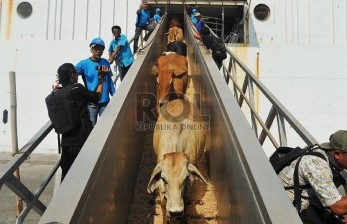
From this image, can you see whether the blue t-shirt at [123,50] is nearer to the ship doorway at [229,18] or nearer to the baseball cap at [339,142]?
the baseball cap at [339,142]

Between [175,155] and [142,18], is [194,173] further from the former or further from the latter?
[142,18]

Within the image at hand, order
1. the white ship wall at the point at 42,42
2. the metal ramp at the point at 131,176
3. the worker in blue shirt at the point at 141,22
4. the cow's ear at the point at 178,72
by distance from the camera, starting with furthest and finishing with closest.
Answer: the white ship wall at the point at 42,42, the worker in blue shirt at the point at 141,22, the cow's ear at the point at 178,72, the metal ramp at the point at 131,176

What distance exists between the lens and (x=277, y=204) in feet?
6.71

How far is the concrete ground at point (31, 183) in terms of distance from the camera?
8.77 m

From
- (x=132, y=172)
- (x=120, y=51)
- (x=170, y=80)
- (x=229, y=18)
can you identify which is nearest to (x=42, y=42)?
(x=120, y=51)

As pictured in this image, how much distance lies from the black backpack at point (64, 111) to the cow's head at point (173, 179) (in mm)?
1057

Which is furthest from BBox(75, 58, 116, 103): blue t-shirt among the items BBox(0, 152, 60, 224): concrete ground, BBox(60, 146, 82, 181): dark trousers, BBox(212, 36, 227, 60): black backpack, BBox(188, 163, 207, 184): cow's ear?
BBox(212, 36, 227, 60): black backpack

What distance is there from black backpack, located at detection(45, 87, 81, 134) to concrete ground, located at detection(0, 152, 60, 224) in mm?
4523

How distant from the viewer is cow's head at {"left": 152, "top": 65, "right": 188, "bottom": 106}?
7023mm

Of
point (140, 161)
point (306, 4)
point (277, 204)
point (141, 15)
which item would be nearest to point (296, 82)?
point (306, 4)

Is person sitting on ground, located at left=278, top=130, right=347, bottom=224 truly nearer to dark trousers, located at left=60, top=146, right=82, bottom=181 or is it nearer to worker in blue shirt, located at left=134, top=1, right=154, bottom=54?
dark trousers, located at left=60, top=146, right=82, bottom=181

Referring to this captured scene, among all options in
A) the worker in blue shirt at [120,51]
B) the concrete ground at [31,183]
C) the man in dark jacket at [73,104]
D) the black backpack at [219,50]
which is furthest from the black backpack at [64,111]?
the black backpack at [219,50]

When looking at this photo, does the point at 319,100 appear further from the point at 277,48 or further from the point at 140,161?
the point at 140,161

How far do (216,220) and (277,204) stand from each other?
2596mm
